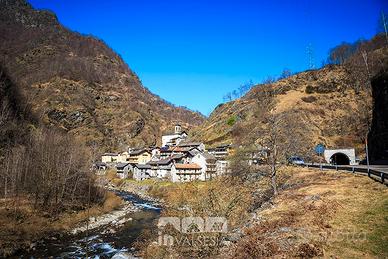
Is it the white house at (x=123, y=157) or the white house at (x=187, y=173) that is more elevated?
the white house at (x=123, y=157)

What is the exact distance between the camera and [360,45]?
129 metres

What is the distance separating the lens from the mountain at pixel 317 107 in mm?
81938

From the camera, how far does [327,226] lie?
19094 millimetres

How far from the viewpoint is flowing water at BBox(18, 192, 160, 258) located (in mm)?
27281

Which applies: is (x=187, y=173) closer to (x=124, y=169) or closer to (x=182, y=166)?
(x=182, y=166)

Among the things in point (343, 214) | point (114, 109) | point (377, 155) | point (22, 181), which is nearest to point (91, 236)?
point (22, 181)

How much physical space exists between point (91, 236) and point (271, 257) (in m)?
24.5

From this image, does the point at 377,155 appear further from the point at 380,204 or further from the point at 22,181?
the point at 22,181

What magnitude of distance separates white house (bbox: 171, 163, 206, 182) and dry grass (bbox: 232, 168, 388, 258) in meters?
51.9

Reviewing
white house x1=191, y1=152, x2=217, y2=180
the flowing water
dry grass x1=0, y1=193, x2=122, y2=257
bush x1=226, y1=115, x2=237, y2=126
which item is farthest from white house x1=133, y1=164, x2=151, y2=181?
the flowing water

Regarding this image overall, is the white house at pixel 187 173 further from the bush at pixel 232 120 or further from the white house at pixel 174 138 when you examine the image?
the white house at pixel 174 138

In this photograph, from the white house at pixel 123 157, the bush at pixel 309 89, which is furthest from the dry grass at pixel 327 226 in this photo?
the white house at pixel 123 157

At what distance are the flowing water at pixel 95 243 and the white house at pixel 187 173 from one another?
37.9 metres

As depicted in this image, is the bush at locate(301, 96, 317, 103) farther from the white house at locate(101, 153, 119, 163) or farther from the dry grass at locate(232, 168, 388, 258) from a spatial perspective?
the white house at locate(101, 153, 119, 163)
